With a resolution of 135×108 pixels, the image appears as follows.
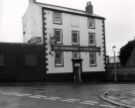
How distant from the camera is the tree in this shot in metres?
63.4

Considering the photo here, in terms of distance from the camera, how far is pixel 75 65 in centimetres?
3912

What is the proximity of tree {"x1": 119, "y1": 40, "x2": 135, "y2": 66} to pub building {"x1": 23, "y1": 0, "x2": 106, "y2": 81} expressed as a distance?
72.2 feet

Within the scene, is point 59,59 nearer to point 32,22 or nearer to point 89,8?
point 32,22

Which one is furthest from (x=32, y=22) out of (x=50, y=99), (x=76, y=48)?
(x=50, y=99)

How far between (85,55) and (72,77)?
3.72 metres

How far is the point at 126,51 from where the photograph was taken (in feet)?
211

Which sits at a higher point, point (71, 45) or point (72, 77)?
point (71, 45)

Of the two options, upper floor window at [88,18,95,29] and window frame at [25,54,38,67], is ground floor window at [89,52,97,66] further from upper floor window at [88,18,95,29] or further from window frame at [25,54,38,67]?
window frame at [25,54,38,67]

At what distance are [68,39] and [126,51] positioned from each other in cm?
2832

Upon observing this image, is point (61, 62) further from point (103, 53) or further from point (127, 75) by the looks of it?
point (127, 75)

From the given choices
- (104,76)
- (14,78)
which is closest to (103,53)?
(104,76)

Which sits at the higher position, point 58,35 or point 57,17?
point 57,17

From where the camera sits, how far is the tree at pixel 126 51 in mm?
63406

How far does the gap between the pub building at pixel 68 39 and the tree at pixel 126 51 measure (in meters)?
22.0
